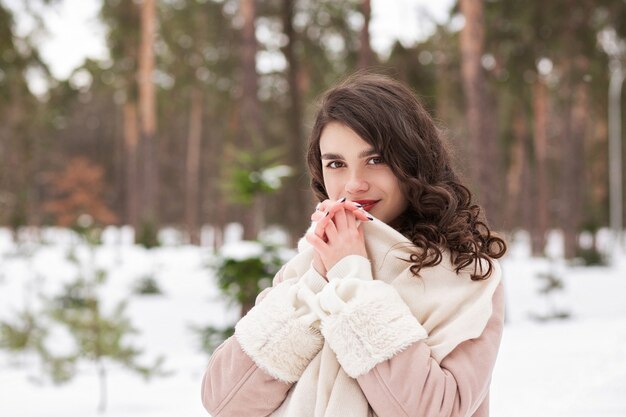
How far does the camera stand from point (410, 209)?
1678 millimetres

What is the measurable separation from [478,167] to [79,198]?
105 feet

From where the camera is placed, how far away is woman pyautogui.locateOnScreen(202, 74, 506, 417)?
1.42 meters

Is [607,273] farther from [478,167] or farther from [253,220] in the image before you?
[253,220]

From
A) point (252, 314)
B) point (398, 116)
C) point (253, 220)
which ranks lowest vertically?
point (253, 220)

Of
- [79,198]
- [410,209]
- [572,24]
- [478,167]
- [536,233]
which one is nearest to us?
[410,209]

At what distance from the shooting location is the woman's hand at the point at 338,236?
59.5 inches

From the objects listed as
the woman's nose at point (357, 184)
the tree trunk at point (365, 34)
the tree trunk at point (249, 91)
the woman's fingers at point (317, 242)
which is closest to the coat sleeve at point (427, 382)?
the woman's fingers at point (317, 242)

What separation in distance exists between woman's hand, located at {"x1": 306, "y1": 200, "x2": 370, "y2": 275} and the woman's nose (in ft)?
0.31

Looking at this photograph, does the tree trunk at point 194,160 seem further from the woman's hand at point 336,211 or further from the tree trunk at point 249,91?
the woman's hand at point 336,211

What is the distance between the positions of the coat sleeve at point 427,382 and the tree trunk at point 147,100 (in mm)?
19812

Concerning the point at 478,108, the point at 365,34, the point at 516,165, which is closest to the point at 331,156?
the point at 478,108

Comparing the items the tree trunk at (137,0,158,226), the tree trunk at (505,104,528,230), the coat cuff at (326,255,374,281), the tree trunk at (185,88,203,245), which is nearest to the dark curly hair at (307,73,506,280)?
the coat cuff at (326,255,374,281)

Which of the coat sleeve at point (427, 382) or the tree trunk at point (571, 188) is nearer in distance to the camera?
the coat sleeve at point (427, 382)

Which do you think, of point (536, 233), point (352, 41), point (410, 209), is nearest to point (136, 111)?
point (352, 41)
